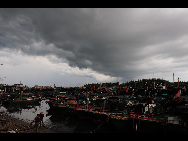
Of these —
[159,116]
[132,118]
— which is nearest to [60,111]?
[132,118]

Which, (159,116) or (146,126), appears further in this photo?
(159,116)

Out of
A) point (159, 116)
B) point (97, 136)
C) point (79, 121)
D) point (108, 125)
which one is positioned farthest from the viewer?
point (79, 121)

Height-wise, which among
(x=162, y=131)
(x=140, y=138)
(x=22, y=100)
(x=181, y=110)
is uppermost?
(x=140, y=138)

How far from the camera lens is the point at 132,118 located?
63.4 ft

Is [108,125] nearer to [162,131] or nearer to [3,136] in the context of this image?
[162,131]

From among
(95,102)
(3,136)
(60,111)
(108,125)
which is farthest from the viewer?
(95,102)

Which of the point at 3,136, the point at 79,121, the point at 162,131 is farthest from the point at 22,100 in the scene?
the point at 3,136

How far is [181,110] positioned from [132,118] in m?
7.39

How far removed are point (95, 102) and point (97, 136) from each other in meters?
48.3

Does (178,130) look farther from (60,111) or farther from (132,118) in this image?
(60,111)

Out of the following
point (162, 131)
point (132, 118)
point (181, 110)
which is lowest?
point (162, 131)

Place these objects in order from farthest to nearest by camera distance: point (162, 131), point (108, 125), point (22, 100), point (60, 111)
→ point (22, 100) → point (60, 111) → point (108, 125) → point (162, 131)

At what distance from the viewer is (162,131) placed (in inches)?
683

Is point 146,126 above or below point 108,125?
above
